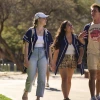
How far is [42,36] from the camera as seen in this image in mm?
8234

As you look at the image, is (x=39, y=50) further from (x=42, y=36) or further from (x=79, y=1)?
(x=79, y=1)

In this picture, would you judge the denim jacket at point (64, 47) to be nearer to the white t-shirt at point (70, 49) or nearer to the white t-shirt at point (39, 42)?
the white t-shirt at point (70, 49)

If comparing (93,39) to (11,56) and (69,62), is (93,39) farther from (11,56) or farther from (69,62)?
(11,56)

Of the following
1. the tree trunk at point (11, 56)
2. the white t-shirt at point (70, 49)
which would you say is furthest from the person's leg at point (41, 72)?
the tree trunk at point (11, 56)

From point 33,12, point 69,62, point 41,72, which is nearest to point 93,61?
point 69,62

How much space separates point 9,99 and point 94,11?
263 centimetres

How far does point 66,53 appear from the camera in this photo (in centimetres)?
855

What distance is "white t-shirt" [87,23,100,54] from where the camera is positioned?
25.8ft

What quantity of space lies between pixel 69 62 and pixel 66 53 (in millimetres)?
195

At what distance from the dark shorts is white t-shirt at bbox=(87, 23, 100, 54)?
0.67m

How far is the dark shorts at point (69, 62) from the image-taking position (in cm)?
852

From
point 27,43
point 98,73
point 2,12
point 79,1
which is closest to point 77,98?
point 98,73

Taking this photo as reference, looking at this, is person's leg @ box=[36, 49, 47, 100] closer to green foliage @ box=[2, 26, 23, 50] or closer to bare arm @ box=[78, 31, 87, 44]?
bare arm @ box=[78, 31, 87, 44]

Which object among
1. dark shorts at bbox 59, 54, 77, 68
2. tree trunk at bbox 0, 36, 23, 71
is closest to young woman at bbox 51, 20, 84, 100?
dark shorts at bbox 59, 54, 77, 68
